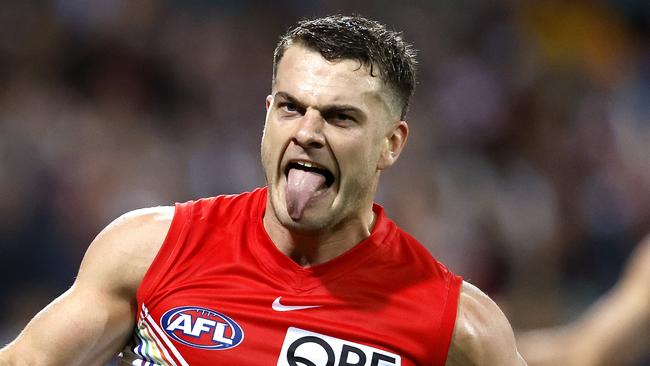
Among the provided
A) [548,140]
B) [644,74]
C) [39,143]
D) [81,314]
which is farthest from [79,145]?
[644,74]

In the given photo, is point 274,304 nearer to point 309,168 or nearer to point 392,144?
point 309,168

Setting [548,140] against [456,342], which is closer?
[456,342]

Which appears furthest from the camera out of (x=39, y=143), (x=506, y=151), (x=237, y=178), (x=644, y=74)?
(x=644, y=74)

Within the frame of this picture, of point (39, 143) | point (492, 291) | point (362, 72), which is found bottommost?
point (492, 291)

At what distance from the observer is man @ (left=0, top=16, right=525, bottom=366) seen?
316 cm

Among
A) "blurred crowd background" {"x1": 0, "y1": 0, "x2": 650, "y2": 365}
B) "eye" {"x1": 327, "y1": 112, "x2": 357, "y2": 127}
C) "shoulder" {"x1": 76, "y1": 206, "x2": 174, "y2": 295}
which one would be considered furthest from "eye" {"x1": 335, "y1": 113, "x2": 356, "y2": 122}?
"blurred crowd background" {"x1": 0, "y1": 0, "x2": 650, "y2": 365}

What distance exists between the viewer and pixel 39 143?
23.6 ft

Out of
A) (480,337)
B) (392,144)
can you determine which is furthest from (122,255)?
(480,337)

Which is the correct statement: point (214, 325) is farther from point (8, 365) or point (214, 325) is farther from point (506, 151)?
point (506, 151)

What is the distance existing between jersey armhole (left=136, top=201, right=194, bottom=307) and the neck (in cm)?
27

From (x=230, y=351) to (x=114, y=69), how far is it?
5.09m

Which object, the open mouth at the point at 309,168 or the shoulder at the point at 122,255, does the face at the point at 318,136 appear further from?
the shoulder at the point at 122,255

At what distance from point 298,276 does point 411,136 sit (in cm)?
490

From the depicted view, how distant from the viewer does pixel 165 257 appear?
326 centimetres
